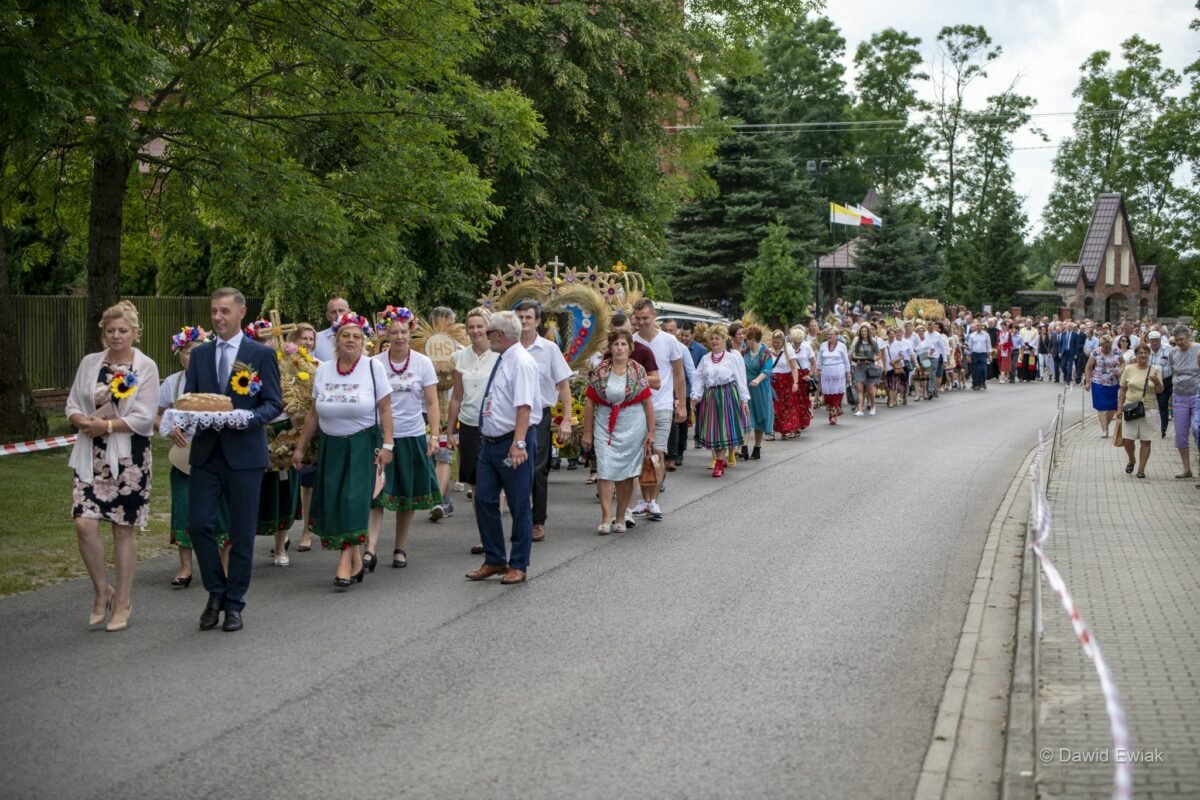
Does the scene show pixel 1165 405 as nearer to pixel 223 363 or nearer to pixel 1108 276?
pixel 223 363

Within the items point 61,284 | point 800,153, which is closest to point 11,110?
point 61,284

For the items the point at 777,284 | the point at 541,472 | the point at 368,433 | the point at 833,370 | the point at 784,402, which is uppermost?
the point at 777,284

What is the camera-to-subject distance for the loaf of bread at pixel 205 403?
812cm

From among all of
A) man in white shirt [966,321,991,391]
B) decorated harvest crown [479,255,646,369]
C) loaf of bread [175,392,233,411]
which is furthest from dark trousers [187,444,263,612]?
man in white shirt [966,321,991,391]

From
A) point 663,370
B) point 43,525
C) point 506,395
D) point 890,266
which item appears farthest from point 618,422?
point 890,266

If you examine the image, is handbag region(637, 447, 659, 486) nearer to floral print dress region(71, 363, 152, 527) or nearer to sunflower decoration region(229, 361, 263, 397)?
sunflower decoration region(229, 361, 263, 397)

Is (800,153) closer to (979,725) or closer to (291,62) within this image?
(291,62)

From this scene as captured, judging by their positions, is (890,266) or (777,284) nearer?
(777,284)

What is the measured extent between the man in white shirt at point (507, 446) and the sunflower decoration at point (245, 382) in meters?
1.81

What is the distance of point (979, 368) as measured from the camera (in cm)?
3766

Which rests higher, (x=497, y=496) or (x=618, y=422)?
(x=618, y=422)

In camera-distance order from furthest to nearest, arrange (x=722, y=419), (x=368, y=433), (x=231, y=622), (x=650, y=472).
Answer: (x=722, y=419), (x=650, y=472), (x=368, y=433), (x=231, y=622)

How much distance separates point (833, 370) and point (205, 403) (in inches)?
703

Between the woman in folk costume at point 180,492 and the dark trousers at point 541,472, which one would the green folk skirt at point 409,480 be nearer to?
the dark trousers at point 541,472
